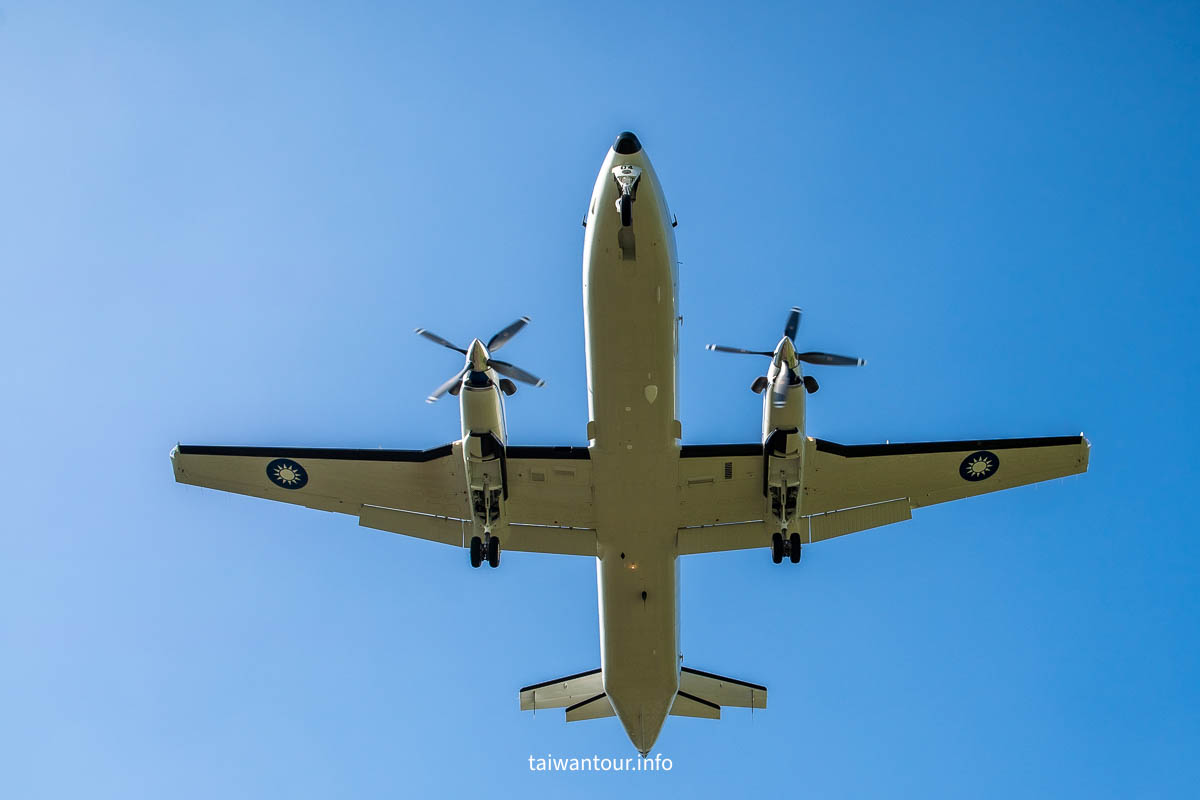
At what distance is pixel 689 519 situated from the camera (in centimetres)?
2138

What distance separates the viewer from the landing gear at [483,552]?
19812mm

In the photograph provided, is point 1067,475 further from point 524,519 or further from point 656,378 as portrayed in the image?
point 524,519

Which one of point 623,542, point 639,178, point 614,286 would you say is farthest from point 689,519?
point 639,178

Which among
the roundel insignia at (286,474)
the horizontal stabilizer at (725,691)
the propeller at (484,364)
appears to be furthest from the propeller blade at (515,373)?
the horizontal stabilizer at (725,691)

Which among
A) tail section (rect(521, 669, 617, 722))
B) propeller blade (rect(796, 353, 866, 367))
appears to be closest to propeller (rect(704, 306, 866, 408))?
propeller blade (rect(796, 353, 866, 367))

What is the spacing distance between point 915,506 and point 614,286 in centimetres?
990

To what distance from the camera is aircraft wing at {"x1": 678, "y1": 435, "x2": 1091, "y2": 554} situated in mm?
21047

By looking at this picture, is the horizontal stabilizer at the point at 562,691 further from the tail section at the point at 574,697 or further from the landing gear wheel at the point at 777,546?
the landing gear wheel at the point at 777,546

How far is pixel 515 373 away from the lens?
19234 millimetres

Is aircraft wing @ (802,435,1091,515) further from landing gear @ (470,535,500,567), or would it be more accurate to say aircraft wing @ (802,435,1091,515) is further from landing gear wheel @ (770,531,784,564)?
landing gear @ (470,535,500,567)

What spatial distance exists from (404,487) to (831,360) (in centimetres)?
990

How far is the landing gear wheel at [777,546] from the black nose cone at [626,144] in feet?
29.4

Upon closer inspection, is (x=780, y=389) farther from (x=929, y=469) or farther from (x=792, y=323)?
(x=929, y=469)

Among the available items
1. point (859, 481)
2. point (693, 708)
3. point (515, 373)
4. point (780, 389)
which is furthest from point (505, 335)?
point (693, 708)
